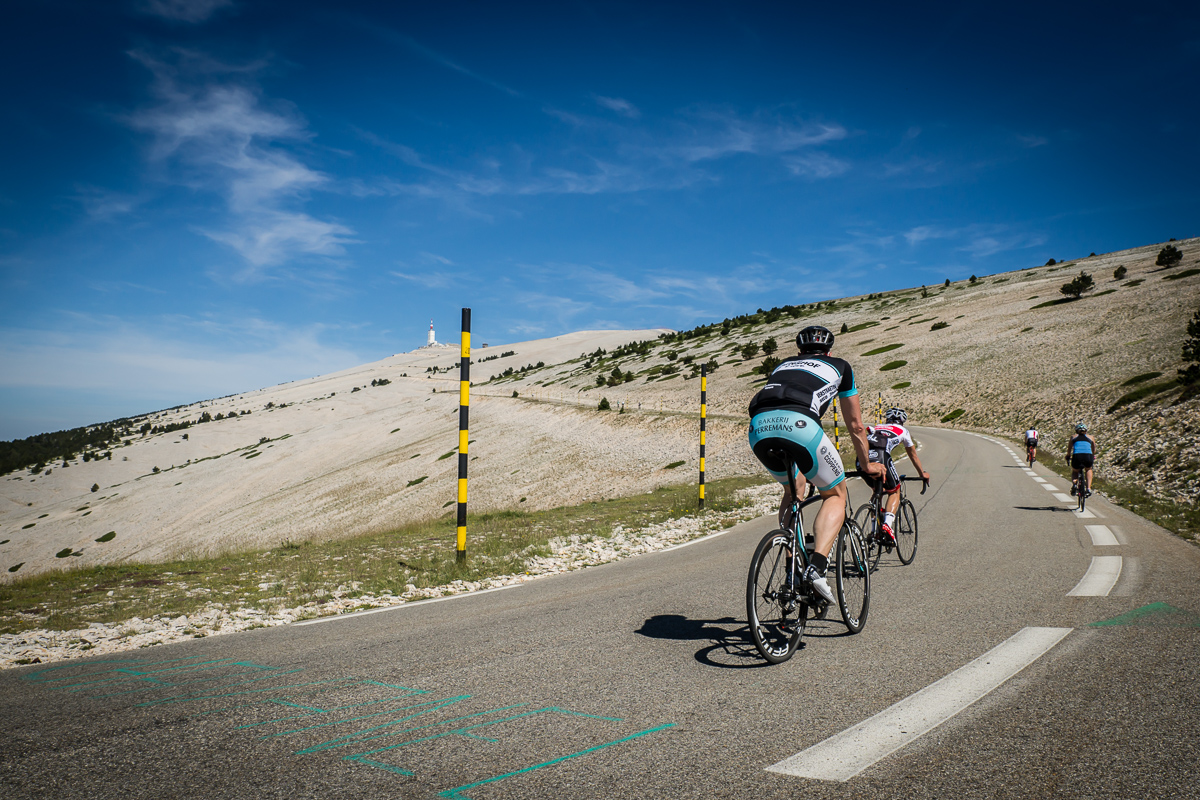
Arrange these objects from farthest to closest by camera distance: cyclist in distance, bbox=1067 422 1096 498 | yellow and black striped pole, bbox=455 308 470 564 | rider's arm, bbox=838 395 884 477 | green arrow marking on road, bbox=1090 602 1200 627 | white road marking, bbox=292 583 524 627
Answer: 1. cyclist in distance, bbox=1067 422 1096 498
2. yellow and black striped pole, bbox=455 308 470 564
3. white road marking, bbox=292 583 524 627
4. green arrow marking on road, bbox=1090 602 1200 627
5. rider's arm, bbox=838 395 884 477

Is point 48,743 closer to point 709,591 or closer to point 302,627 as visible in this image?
point 302,627

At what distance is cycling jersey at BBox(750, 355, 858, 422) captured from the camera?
15.5 feet

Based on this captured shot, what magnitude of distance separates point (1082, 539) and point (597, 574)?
7642 millimetres

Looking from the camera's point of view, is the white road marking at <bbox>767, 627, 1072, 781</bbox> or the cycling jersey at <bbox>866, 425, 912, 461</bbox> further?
the cycling jersey at <bbox>866, 425, 912, 461</bbox>

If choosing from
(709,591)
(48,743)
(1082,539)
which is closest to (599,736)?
(48,743)

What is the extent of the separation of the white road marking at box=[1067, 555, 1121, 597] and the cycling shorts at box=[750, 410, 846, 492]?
11.6 feet

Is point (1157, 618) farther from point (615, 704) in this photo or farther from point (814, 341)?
point (615, 704)

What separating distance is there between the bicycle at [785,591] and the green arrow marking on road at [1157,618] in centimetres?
218

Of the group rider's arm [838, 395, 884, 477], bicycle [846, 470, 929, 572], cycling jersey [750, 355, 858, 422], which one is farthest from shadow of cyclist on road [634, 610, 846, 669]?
bicycle [846, 470, 929, 572]

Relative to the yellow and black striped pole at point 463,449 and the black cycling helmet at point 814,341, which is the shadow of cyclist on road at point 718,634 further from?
the yellow and black striped pole at point 463,449

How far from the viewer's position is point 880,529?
7.85 meters

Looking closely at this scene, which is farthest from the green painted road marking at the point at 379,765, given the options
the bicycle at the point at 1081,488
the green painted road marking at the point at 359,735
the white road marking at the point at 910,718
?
the bicycle at the point at 1081,488

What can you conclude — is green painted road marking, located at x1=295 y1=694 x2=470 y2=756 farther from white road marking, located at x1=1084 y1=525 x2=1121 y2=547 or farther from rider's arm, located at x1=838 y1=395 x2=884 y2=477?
white road marking, located at x1=1084 y1=525 x2=1121 y2=547

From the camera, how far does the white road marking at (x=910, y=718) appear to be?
2967 mm
